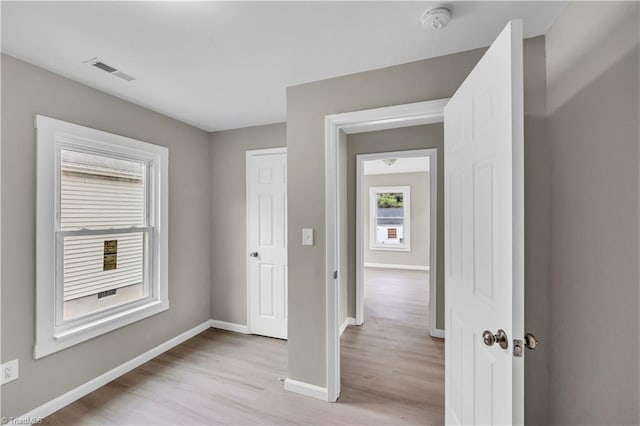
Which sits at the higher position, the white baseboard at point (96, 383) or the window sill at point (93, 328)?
the window sill at point (93, 328)

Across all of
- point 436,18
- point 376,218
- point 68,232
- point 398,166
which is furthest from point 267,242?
point 376,218

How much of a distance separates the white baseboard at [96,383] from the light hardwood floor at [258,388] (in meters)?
0.05

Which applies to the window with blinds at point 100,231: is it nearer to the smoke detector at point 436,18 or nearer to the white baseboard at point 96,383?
the white baseboard at point 96,383

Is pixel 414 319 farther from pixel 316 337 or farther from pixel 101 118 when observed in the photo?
pixel 101 118

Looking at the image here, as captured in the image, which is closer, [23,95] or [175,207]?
[23,95]

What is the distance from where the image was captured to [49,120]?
1941 mm

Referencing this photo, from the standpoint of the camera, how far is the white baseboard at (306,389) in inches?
82.9

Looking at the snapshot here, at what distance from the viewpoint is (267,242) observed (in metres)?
3.23

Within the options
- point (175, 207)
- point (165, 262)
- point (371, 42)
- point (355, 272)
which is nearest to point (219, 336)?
point (165, 262)

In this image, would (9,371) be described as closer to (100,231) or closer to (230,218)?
(100,231)

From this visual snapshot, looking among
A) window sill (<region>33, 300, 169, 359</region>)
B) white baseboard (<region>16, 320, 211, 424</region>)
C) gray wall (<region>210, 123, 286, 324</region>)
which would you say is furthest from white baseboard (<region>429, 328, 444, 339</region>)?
window sill (<region>33, 300, 169, 359</region>)

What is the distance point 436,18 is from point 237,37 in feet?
3.46

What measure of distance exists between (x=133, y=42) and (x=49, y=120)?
905 millimetres

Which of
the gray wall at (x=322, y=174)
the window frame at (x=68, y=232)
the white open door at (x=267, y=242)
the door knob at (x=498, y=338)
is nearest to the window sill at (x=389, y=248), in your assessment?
the white open door at (x=267, y=242)
